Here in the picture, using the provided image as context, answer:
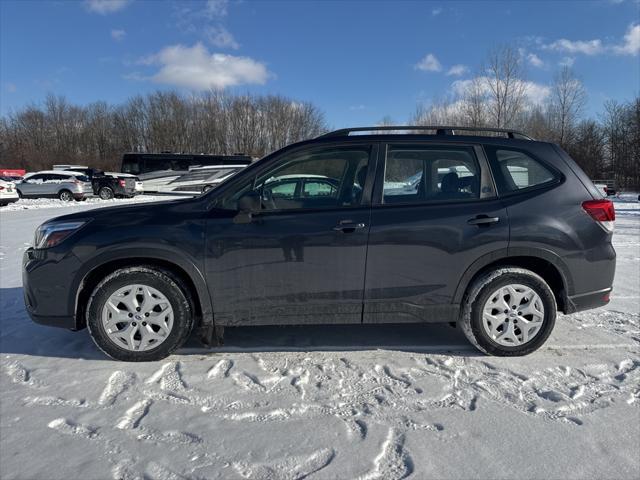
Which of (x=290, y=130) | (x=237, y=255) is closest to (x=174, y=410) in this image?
(x=237, y=255)

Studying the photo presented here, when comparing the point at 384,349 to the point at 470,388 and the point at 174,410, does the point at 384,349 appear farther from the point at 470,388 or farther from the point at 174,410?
the point at 174,410

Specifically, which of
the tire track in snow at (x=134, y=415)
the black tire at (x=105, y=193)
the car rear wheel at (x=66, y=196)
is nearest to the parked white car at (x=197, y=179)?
the black tire at (x=105, y=193)

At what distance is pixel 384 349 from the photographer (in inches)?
143

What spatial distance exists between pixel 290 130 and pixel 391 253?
58.5m

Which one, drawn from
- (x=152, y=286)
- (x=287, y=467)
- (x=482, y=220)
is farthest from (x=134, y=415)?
(x=482, y=220)

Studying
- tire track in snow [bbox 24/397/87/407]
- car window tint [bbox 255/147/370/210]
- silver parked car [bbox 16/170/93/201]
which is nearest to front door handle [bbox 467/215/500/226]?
car window tint [bbox 255/147/370/210]

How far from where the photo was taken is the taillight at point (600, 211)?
346 cm

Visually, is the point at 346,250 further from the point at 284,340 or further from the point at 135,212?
the point at 135,212

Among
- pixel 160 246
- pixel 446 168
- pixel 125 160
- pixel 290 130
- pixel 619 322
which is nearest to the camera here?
pixel 160 246

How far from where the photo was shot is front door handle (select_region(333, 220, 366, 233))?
3258 mm

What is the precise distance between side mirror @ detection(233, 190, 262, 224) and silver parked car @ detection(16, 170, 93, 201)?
77.5ft

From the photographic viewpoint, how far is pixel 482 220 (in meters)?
3.34

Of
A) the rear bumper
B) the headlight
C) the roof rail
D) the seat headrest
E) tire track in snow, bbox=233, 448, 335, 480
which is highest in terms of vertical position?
the roof rail

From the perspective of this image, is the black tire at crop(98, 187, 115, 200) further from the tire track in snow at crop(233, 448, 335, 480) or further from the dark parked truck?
the tire track in snow at crop(233, 448, 335, 480)
